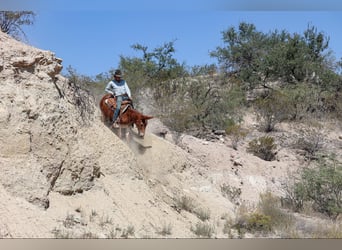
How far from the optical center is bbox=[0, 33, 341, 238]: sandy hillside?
9516 millimetres

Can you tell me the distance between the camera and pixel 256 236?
1294 centimetres

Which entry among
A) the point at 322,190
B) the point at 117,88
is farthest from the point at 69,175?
the point at 322,190

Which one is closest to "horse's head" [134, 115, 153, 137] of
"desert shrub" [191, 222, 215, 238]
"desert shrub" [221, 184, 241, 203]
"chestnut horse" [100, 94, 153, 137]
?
"chestnut horse" [100, 94, 153, 137]

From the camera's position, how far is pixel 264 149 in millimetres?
23281

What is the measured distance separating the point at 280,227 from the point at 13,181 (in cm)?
630

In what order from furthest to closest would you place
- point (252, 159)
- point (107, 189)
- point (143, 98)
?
1. point (143, 98)
2. point (252, 159)
3. point (107, 189)

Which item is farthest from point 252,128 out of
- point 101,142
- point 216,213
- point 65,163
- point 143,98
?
point 65,163

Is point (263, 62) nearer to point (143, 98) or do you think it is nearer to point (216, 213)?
point (143, 98)

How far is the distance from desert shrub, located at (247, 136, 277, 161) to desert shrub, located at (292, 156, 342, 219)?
→ 237 inches

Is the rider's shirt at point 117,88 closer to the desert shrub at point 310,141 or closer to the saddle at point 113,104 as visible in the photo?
the saddle at point 113,104

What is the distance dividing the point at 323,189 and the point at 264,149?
694 cm

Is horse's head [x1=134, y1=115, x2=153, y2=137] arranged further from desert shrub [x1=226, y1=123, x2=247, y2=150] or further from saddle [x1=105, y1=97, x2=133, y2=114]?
desert shrub [x1=226, y1=123, x2=247, y2=150]

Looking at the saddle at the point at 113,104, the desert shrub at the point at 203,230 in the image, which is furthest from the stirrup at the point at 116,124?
the desert shrub at the point at 203,230

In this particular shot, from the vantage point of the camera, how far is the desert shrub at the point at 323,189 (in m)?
15.9
